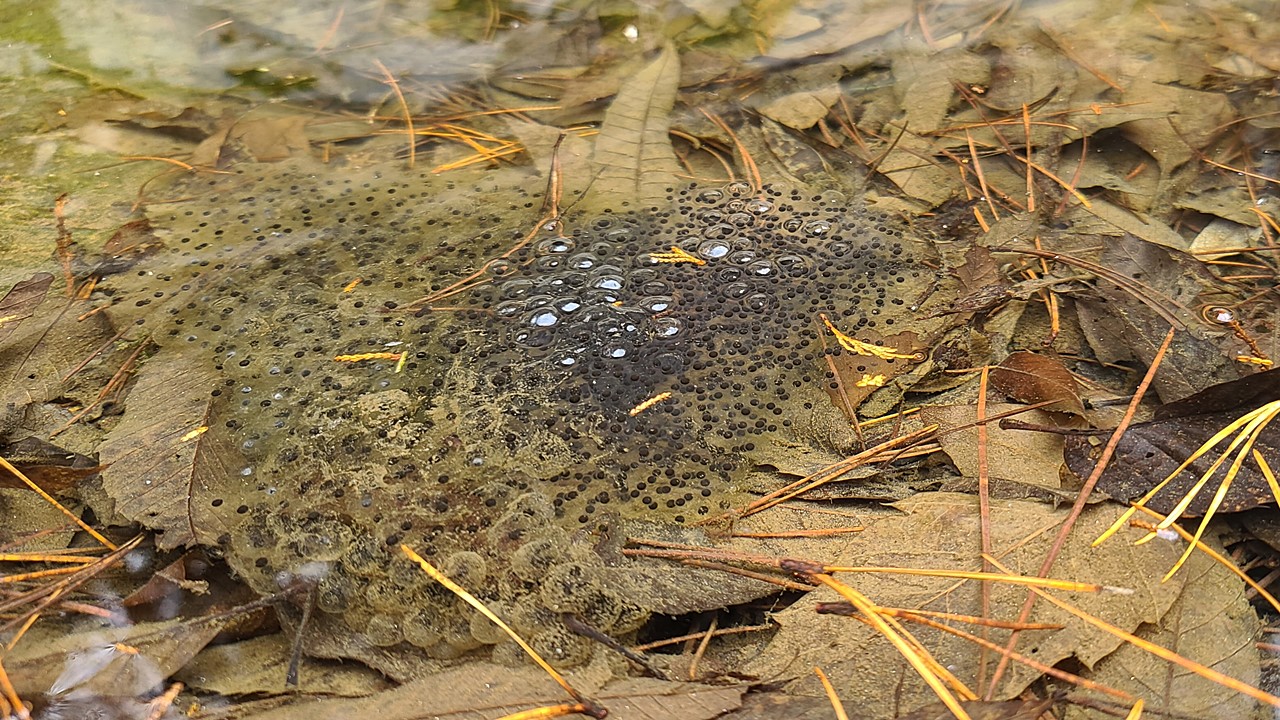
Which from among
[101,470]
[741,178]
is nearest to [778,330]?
[741,178]

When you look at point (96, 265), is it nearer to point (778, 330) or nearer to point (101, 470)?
point (101, 470)

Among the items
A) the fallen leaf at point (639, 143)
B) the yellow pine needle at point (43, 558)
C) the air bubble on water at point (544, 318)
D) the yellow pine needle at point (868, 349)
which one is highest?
the fallen leaf at point (639, 143)

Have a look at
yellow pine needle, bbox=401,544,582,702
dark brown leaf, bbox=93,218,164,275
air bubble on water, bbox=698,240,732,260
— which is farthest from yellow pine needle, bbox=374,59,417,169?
yellow pine needle, bbox=401,544,582,702

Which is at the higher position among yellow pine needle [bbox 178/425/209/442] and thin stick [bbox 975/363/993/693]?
yellow pine needle [bbox 178/425/209/442]

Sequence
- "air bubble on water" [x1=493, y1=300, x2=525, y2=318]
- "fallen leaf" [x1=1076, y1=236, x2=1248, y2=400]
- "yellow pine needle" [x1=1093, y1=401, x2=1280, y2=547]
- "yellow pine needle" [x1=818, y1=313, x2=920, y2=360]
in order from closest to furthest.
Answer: "yellow pine needle" [x1=1093, y1=401, x2=1280, y2=547], "fallen leaf" [x1=1076, y1=236, x2=1248, y2=400], "yellow pine needle" [x1=818, y1=313, x2=920, y2=360], "air bubble on water" [x1=493, y1=300, x2=525, y2=318]


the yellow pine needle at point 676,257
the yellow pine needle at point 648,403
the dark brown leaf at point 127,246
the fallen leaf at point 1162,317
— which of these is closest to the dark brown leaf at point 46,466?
the dark brown leaf at point 127,246

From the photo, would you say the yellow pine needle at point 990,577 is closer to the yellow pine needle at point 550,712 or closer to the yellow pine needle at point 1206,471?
the yellow pine needle at point 1206,471

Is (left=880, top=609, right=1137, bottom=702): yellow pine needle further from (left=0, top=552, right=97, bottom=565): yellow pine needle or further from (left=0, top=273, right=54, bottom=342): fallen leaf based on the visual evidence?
(left=0, top=273, right=54, bottom=342): fallen leaf
